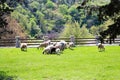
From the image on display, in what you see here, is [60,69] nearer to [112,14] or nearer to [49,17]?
[112,14]

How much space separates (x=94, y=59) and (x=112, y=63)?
81.7 inches

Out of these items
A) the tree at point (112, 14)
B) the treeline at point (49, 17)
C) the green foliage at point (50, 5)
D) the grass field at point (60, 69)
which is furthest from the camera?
the green foliage at point (50, 5)

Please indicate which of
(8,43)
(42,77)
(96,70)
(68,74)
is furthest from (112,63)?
(8,43)

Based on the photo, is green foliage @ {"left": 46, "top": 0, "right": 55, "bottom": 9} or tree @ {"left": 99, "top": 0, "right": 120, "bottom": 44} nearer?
tree @ {"left": 99, "top": 0, "right": 120, "bottom": 44}

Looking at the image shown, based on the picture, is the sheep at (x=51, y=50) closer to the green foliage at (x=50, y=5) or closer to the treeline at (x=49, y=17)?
the treeline at (x=49, y=17)

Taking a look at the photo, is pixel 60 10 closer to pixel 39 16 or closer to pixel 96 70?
pixel 39 16

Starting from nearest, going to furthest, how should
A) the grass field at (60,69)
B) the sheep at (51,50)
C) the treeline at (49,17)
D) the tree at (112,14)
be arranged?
the tree at (112,14) → the grass field at (60,69) → the sheep at (51,50) → the treeline at (49,17)

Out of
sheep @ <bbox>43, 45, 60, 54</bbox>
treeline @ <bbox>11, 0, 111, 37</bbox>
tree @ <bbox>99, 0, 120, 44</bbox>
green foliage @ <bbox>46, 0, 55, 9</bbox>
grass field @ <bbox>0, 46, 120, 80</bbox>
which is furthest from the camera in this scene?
green foliage @ <bbox>46, 0, 55, 9</bbox>

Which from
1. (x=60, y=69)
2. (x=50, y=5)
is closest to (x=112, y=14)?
(x=60, y=69)

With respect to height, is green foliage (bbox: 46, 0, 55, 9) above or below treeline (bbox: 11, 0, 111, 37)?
above

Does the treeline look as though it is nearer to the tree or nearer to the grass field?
the grass field

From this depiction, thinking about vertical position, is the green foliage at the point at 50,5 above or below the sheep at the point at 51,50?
above

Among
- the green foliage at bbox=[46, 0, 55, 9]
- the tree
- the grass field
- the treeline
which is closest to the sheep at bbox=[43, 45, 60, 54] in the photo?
the grass field

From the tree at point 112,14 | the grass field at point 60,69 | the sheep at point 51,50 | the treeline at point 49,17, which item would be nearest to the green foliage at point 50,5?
the treeline at point 49,17
